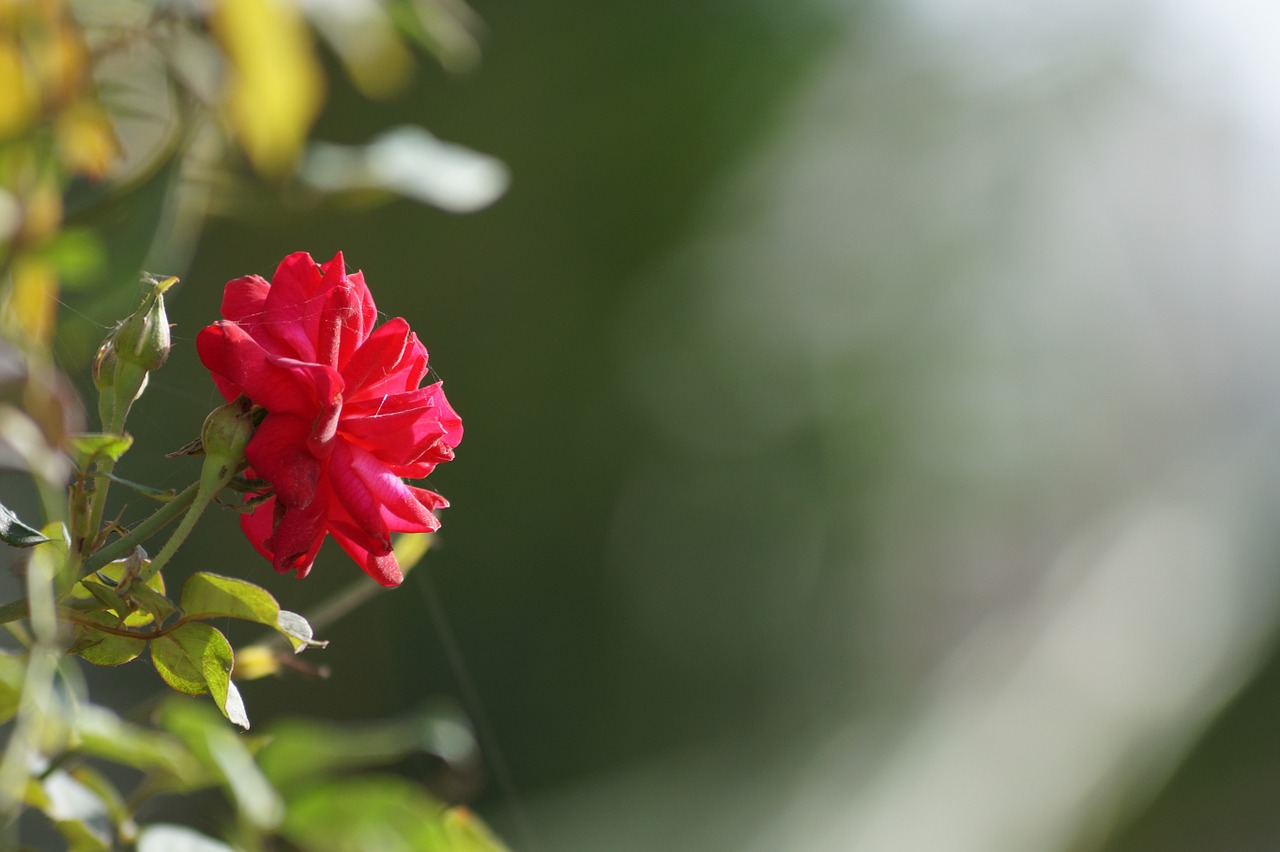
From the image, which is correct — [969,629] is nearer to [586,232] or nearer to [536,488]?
[536,488]

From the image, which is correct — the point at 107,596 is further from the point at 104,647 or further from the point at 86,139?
the point at 86,139

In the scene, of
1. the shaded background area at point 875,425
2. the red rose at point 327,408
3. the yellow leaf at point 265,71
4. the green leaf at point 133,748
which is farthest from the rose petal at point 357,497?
the shaded background area at point 875,425

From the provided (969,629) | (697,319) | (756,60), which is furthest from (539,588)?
(756,60)

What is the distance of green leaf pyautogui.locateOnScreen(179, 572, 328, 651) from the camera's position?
240mm

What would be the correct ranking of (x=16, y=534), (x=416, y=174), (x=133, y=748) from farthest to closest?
(x=416, y=174), (x=133, y=748), (x=16, y=534)

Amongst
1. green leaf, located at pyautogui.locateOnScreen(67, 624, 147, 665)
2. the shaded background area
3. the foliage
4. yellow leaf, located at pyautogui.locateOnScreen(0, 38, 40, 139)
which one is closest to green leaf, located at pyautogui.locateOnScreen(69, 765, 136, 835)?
the foliage

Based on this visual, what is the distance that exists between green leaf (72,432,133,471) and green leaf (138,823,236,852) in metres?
0.14

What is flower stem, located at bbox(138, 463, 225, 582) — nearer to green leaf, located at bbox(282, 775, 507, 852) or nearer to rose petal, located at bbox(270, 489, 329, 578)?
rose petal, located at bbox(270, 489, 329, 578)

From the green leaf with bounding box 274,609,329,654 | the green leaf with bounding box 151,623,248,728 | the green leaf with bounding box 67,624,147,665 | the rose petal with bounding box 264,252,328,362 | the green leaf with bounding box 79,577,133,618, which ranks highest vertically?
the rose petal with bounding box 264,252,328,362

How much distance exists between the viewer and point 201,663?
0.80 ft

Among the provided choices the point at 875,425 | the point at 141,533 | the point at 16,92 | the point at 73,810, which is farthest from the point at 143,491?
the point at 875,425

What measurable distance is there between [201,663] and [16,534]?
0.05 m

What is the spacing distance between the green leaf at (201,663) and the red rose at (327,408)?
3 cm

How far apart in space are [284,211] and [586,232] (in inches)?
52.3
